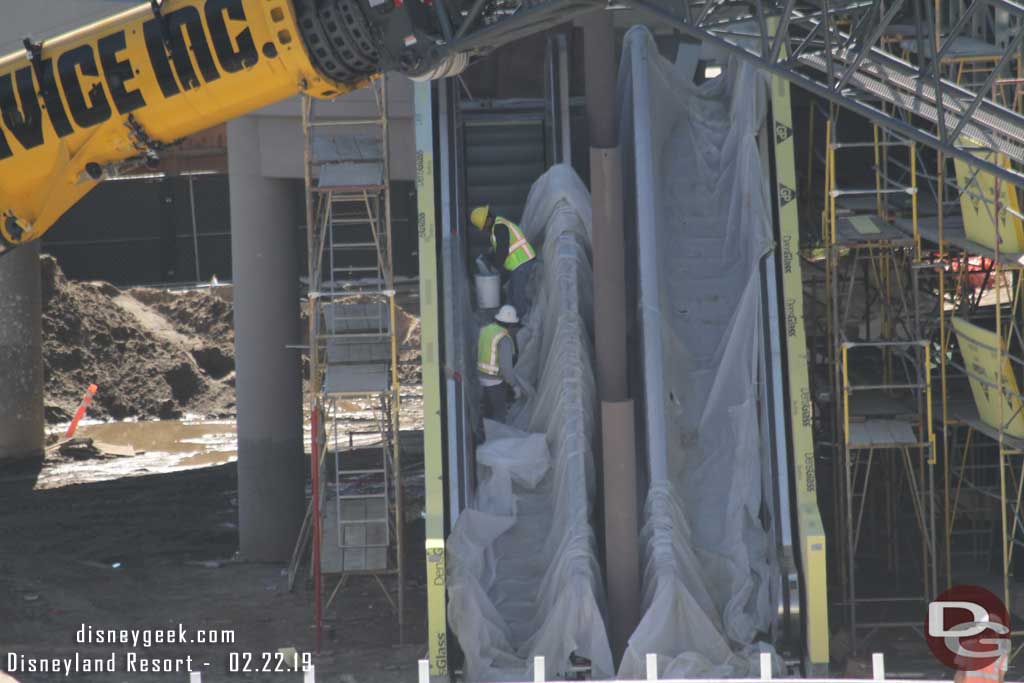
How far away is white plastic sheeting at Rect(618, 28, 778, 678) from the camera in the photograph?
55.3 ft

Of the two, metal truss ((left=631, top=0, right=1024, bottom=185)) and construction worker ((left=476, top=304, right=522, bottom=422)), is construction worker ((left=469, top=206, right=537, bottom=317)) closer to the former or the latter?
construction worker ((left=476, top=304, right=522, bottom=422))

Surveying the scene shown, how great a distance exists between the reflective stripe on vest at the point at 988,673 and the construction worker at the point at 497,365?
9.42 meters

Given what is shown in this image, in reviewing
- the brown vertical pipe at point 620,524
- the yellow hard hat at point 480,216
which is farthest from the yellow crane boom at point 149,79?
the yellow hard hat at point 480,216

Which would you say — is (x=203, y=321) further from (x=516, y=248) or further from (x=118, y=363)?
(x=516, y=248)

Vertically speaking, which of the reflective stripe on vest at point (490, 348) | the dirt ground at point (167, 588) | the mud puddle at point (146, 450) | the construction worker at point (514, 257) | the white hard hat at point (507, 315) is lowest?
the dirt ground at point (167, 588)

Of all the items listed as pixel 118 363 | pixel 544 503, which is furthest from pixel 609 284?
pixel 118 363

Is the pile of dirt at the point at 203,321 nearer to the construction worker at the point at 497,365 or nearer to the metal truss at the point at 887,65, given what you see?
the construction worker at the point at 497,365

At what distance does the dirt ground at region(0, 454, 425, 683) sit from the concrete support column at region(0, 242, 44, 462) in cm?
226

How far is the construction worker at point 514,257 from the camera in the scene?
19438 millimetres

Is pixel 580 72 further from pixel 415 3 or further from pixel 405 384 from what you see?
pixel 405 384

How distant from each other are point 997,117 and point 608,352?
4492mm

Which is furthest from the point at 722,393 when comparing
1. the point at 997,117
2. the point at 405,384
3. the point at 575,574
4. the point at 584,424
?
the point at 405,384

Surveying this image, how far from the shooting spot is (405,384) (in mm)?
34250

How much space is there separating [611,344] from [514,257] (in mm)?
2476
